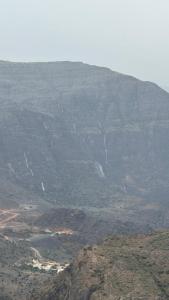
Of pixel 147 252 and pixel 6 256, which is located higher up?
pixel 147 252

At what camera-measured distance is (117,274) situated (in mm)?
87625

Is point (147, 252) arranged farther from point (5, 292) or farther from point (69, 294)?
point (5, 292)

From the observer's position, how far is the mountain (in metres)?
84.6

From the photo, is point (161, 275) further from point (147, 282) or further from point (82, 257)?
point (82, 257)

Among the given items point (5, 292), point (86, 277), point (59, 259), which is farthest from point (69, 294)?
point (59, 259)

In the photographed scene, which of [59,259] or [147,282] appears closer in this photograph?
[147,282]

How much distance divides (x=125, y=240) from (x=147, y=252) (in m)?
5.83

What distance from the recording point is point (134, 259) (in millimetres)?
92125

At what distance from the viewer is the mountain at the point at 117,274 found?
84562mm

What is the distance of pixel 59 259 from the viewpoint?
190m

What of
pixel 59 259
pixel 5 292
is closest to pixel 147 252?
pixel 5 292

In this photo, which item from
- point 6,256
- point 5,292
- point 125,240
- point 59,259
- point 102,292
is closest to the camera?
point 102,292

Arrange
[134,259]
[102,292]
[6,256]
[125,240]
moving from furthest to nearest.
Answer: [6,256], [125,240], [134,259], [102,292]

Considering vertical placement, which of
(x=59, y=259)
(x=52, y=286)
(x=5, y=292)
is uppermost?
(x=52, y=286)
